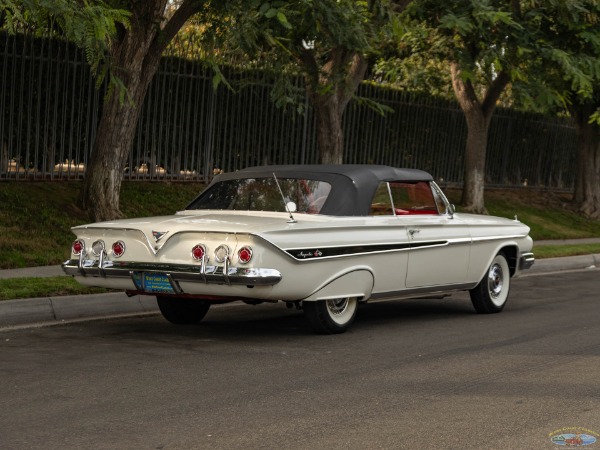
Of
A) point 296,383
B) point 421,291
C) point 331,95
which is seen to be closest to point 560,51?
point 331,95

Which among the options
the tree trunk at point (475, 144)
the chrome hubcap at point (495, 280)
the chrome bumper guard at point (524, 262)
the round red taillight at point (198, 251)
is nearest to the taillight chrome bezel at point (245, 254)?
the round red taillight at point (198, 251)

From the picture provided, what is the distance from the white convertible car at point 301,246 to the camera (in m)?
9.60

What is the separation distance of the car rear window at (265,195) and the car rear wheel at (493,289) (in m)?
2.67

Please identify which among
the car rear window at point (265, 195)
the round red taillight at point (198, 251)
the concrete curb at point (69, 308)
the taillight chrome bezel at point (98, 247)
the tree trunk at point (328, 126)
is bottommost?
the concrete curb at point (69, 308)

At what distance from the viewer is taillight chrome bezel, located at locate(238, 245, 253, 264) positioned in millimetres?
9453

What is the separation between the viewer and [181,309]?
11203mm

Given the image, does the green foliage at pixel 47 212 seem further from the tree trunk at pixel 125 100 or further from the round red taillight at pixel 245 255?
the round red taillight at pixel 245 255

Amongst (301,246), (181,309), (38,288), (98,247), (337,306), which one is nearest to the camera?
(301,246)

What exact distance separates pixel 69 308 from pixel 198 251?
2.24m

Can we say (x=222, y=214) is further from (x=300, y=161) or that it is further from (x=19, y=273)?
(x=300, y=161)

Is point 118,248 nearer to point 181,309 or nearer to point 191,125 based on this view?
point 181,309

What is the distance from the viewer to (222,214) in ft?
35.2

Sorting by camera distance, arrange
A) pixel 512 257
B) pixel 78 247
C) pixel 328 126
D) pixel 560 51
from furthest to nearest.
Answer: pixel 560 51 < pixel 328 126 < pixel 512 257 < pixel 78 247

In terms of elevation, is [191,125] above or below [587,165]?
above
